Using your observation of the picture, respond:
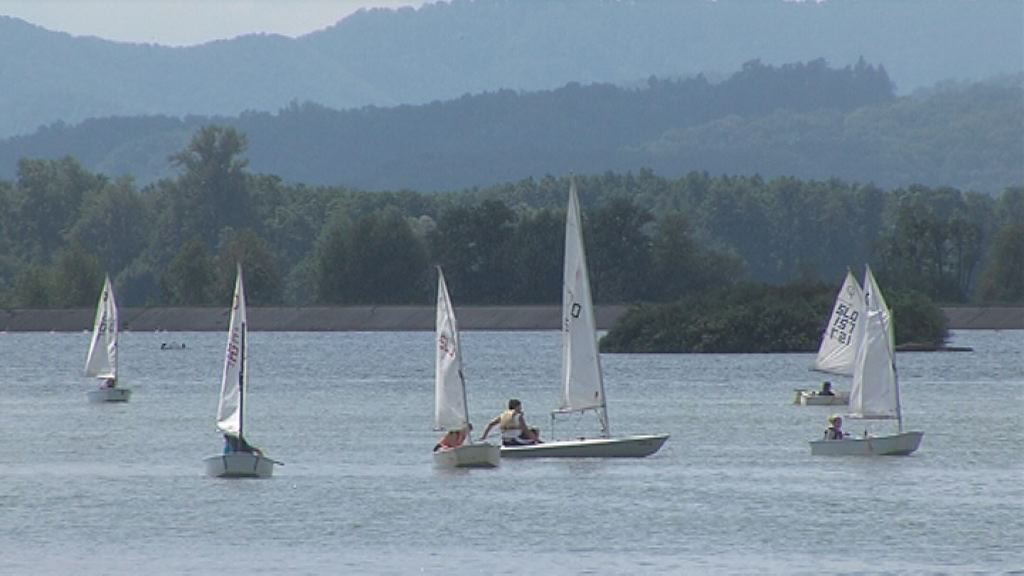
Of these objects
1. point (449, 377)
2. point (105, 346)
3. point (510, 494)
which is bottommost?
point (510, 494)

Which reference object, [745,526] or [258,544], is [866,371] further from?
[258,544]

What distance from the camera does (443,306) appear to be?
201 ft

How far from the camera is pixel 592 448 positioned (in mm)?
63375

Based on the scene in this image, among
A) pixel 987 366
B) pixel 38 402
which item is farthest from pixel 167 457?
pixel 987 366

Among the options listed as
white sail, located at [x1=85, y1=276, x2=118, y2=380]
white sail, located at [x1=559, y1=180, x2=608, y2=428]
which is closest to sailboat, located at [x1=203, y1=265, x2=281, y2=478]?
white sail, located at [x1=559, y1=180, x2=608, y2=428]

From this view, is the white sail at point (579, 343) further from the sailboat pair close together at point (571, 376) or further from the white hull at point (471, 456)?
the white hull at point (471, 456)

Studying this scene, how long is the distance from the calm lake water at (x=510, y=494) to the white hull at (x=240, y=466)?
61cm

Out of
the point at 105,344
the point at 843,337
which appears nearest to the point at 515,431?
the point at 843,337

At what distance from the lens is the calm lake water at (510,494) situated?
44656 millimetres

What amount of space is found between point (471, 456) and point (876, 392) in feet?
40.8

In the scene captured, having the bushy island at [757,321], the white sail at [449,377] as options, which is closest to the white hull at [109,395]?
the white sail at [449,377]

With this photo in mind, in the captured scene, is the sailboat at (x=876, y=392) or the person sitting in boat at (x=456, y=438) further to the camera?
the sailboat at (x=876, y=392)

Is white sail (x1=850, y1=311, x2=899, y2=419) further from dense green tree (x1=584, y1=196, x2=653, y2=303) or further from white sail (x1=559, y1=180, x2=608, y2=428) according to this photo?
dense green tree (x1=584, y1=196, x2=653, y2=303)

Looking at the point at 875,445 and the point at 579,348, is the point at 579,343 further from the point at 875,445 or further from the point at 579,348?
the point at 875,445
